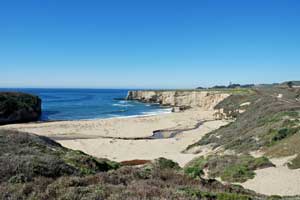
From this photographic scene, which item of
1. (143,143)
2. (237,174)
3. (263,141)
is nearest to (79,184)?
(237,174)

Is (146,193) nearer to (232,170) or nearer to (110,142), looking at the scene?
(232,170)

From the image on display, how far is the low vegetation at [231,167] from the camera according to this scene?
43.5ft

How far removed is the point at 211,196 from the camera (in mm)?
5648

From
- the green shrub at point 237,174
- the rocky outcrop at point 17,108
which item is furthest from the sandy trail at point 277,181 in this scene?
the rocky outcrop at point 17,108

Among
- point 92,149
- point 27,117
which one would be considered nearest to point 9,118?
point 27,117

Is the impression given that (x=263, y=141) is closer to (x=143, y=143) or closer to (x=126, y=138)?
(x=143, y=143)

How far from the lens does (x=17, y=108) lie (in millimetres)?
54000

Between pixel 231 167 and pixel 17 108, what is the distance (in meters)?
48.0

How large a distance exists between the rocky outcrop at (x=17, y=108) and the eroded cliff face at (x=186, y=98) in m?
34.6

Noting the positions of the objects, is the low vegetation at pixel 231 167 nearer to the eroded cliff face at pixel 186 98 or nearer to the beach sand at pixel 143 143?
the beach sand at pixel 143 143

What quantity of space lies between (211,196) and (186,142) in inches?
990

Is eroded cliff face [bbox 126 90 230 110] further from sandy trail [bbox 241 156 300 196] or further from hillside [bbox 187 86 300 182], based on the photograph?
sandy trail [bbox 241 156 300 196]

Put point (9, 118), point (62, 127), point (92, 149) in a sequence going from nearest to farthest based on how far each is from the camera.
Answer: point (92, 149) → point (62, 127) → point (9, 118)

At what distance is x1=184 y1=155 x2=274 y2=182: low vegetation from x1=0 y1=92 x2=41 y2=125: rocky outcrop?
4333 centimetres
